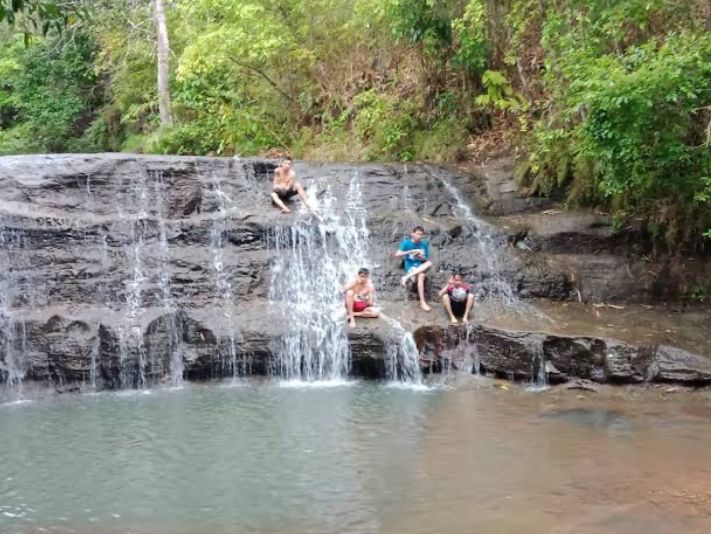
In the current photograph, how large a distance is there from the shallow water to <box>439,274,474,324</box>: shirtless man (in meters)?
1.34

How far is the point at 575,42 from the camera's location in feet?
34.7

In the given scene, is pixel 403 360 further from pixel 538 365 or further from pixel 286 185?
pixel 286 185

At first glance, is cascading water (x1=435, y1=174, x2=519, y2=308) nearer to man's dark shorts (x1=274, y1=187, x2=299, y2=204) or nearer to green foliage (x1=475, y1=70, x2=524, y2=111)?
green foliage (x1=475, y1=70, x2=524, y2=111)

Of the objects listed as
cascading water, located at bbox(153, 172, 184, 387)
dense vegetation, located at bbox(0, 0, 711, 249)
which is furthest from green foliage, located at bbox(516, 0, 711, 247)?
cascading water, located at bbox(153, 172, 184, 387)

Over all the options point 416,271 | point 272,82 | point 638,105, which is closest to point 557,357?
point 416,271

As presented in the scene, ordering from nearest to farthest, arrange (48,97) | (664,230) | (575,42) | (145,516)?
1. (145,516)
2. (575,42)
3. (664,230)
4. (48,97)

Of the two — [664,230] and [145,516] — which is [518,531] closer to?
[145,516]

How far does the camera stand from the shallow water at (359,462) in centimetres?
576

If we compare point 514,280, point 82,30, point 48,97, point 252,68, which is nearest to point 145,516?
point 514,280

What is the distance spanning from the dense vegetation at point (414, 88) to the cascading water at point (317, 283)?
317 centimetres

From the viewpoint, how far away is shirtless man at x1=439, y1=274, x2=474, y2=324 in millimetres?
10766

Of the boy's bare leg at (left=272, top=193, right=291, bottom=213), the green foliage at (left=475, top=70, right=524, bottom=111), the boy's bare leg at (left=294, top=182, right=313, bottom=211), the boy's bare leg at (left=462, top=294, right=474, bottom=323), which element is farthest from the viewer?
the green foliage at (left=475, top=70, right=524, bottom=111)

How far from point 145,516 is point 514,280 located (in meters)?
7.13

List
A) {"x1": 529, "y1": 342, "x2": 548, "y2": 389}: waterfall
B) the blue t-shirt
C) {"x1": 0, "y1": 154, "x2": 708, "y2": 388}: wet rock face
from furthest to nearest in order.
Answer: the blue t-shirt → {"x1": 0, "y1": 154, "x2": 708, "y2": 388}: wet rock face → {"x1": 529, "y1": 342, "x2": 548, "y2": 389}: waterfall
